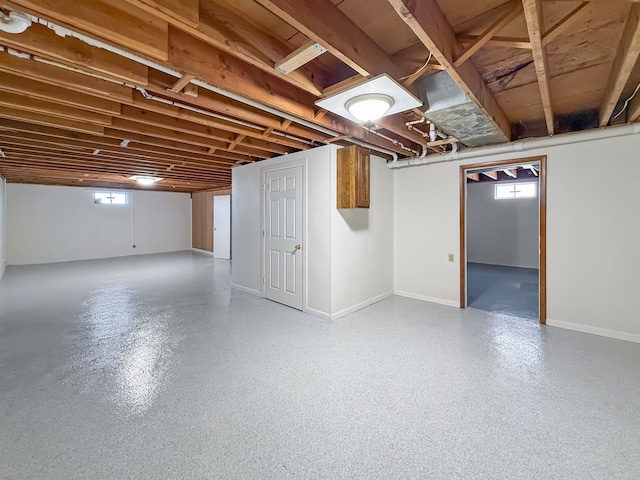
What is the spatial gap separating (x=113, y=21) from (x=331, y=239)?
8.96 feet

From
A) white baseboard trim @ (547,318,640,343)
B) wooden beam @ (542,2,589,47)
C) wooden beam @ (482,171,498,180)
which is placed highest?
wooden beam @ (482,171,498,180)

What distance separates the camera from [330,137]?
3420 mm

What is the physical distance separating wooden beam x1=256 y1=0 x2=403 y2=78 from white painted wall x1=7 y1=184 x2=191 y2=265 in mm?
9748

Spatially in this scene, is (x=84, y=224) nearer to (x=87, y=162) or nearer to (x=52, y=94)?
(x=87, y=162)

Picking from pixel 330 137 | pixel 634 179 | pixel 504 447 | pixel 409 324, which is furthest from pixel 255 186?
pixel 634 179

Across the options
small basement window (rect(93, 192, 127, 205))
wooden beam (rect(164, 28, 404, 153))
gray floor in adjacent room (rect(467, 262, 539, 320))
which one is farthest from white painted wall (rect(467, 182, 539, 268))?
small basement window (rect(93, 192, 127, 205))

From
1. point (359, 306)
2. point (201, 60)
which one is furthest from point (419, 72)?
point (359, 306)

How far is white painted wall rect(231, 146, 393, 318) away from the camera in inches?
145

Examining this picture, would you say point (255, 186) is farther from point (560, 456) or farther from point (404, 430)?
point (560, 456)

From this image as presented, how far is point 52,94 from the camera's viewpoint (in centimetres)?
214

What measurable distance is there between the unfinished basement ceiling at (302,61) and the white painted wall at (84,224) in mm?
6059

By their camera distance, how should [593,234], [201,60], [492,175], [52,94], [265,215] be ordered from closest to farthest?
[201,60], [52,94], [593,234], [265,215], [492,175]

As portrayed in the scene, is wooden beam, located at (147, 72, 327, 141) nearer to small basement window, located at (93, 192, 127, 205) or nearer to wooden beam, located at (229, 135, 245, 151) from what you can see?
wooden beam, located at (229, 135, 245, 151)

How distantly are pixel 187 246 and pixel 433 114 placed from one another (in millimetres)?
10209
